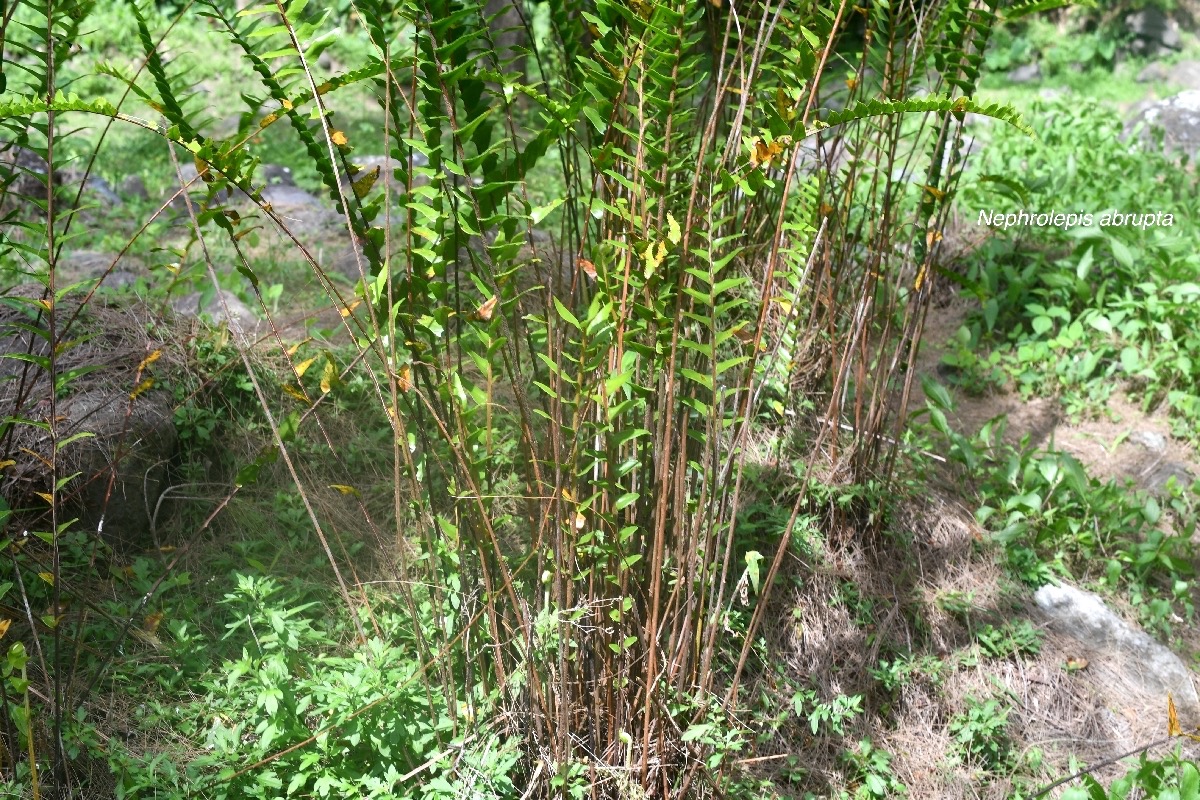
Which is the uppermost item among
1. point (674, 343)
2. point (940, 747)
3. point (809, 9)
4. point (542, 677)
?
point (809, 9)

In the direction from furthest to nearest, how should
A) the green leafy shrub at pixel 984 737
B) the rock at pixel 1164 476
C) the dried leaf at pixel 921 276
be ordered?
1. the rock at pixel 1164 476
2. the green leafy shrub at pixel 984 737
3. the dried leaf at pixel 921 276

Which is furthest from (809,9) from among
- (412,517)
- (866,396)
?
(412,517)

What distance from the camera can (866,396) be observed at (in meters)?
3.09

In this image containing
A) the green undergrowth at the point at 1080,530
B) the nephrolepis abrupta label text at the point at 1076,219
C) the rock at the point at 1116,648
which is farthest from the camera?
the nephrolepis abrupta label text at the point at 1076,219

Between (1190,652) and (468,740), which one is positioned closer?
(468,740)

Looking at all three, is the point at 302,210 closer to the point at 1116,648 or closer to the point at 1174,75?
the point at 1116,648

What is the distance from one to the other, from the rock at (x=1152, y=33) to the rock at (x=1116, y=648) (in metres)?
7.33

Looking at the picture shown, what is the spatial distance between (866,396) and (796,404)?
0.22 m

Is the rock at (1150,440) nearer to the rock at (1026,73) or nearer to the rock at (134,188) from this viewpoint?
the rock at (134,188)

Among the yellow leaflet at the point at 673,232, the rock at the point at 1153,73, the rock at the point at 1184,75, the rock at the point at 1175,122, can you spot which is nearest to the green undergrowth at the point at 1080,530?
the yellow leaflet at the point at 673,232

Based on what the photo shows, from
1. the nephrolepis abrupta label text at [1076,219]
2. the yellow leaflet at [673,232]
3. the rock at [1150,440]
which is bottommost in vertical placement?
the rock at [1150,440]

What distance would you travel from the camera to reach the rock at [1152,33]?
8688 mm

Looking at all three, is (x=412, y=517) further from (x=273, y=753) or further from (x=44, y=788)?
(x=44, y=788)

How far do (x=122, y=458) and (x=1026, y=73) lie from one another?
8217 mm
